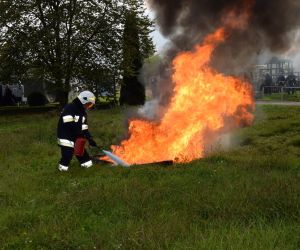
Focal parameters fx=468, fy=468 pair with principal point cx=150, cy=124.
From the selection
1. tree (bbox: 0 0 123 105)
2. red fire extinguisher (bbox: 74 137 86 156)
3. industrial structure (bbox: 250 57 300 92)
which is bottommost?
red fire extinguisher (bbox: 74 137 86 156)

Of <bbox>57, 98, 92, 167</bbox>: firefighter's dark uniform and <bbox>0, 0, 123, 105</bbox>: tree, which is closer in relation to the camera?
<bbox>57, 98, 92, 167</bbox>: firefighter's dark uniform

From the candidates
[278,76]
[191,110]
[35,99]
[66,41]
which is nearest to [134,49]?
[66,41]

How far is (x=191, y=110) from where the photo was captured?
38.2 feet

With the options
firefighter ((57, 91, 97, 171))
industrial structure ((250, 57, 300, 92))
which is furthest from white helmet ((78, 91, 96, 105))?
industrial structure ((250, 57, 300, 92))

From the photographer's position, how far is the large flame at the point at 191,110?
11.6 meters

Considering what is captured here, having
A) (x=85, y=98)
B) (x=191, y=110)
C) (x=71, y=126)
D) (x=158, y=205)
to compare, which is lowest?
(x=158, y=205)

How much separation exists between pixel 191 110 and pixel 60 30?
59.0ft

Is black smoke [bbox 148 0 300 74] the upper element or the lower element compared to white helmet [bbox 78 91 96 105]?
upper

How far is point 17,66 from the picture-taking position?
27906mm

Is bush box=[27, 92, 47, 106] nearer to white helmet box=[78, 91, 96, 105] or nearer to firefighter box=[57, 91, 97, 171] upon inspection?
firefighter box=[57, 91, 97, 171]

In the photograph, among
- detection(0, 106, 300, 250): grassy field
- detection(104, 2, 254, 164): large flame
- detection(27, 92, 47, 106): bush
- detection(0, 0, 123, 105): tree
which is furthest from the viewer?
detection(27, 92, 47, 106): bush

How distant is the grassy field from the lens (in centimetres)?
568

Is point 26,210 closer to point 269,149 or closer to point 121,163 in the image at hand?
point 121,163

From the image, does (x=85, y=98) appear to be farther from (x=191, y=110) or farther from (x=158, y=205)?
(x=158, y=205)
